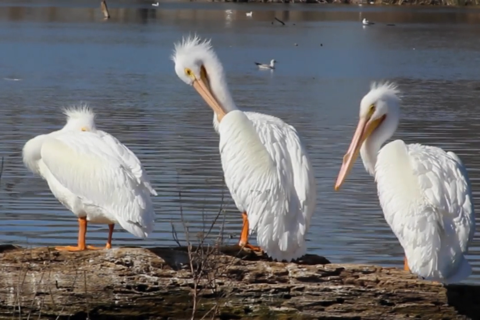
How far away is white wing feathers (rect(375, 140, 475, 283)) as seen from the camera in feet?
16.5

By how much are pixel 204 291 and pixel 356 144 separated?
5.08ft

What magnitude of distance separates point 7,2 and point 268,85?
53.1 meters

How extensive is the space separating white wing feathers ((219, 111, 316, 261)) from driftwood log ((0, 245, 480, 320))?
0.32 metres

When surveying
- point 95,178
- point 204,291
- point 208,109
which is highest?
point 95,178

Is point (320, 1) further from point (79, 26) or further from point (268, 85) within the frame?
point (268, 85)

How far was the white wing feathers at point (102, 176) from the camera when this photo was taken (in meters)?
5.35

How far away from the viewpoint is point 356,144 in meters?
6.02

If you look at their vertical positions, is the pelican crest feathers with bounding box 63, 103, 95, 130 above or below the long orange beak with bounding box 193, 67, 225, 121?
below

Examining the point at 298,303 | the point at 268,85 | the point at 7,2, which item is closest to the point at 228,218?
the point at 298,303

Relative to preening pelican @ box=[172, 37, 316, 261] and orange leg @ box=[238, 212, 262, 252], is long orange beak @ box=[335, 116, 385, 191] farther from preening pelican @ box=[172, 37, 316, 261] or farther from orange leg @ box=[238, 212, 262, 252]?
orange leg @ box=[238, 212, 262, 252]

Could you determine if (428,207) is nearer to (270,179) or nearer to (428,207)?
(428,207)

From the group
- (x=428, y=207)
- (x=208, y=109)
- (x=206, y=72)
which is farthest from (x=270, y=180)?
(x=208, y=109)

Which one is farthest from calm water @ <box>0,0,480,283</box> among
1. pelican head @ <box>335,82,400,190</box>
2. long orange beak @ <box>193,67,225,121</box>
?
pelican head @ <box>335,82,400,190</box>

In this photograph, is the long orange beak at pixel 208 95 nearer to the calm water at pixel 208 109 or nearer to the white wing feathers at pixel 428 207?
the calm water at pixel 208 109
